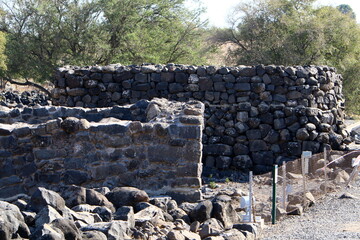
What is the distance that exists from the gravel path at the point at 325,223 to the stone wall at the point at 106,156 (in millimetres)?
1530

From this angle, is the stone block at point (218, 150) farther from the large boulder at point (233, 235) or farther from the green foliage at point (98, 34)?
the green foliage at point (98, 34)

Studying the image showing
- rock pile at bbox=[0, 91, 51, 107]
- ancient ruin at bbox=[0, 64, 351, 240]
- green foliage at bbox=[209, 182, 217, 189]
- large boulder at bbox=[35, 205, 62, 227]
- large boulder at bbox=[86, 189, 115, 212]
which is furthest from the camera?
rock pile at bbox=[0, 91, 51, 107]

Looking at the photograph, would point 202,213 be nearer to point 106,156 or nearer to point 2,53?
point 106,156

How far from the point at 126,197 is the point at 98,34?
19.4 m

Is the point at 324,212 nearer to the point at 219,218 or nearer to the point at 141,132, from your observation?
the point at 219,218

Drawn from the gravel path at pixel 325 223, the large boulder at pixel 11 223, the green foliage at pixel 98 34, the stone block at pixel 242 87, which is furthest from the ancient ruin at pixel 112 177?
the green foliage at pixel 98 34

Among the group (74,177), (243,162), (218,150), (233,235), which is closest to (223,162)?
(218,150)

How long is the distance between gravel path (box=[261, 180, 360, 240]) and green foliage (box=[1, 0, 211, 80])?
1624cm

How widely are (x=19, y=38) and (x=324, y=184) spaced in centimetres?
2036

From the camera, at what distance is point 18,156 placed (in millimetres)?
9352

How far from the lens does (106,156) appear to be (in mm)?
9258

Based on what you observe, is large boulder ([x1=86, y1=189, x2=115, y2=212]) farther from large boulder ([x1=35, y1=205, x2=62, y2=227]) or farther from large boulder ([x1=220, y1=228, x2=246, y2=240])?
large boulder ([x1=220, y1=228, x2=246, y2=240])

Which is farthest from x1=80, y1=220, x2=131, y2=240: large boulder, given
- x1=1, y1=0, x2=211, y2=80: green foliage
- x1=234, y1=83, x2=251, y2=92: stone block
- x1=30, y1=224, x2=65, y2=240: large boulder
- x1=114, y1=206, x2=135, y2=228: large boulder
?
x1=1, y1=0, x2=211, y2=80: green foliage

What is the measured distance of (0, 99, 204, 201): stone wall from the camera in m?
9.20
